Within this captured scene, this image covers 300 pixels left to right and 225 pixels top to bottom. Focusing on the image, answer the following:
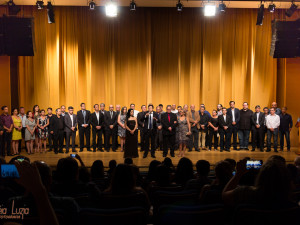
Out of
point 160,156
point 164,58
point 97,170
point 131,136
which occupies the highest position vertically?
point 164,58

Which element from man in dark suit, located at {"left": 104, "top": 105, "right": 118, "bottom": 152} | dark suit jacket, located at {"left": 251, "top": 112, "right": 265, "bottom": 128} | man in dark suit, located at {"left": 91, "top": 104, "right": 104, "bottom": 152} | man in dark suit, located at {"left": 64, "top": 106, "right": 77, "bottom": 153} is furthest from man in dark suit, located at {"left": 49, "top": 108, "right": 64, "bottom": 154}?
dark suit jacket, located at {"left": 251, "top": 112, "right": 265, "bottom": 128}

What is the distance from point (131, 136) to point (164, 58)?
4.59 meters

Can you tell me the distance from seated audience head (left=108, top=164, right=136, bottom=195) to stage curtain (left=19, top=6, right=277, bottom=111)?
31.4 ft

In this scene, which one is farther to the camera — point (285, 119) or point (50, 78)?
point (50, 78)

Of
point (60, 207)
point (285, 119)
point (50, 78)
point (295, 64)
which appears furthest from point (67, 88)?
point (60, 207)

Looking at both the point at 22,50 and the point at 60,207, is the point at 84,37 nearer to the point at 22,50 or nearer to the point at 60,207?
the point at 22,50

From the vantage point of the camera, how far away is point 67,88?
470 inches

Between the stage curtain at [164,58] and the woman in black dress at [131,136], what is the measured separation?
3286 millimetres

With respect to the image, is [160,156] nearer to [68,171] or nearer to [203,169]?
[203,169]

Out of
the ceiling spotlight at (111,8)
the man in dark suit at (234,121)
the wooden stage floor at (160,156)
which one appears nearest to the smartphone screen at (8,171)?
the wooden stage floor at (160,156)

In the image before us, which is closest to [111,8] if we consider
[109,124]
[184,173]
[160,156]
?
[109,124]

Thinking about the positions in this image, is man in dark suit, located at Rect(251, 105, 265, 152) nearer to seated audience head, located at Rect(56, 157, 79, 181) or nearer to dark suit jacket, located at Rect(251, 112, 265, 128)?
dark suit jacket, located at Rect(251, 112, 265, 128)

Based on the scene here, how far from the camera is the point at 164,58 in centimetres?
1252

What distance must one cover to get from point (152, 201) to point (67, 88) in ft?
31.5
